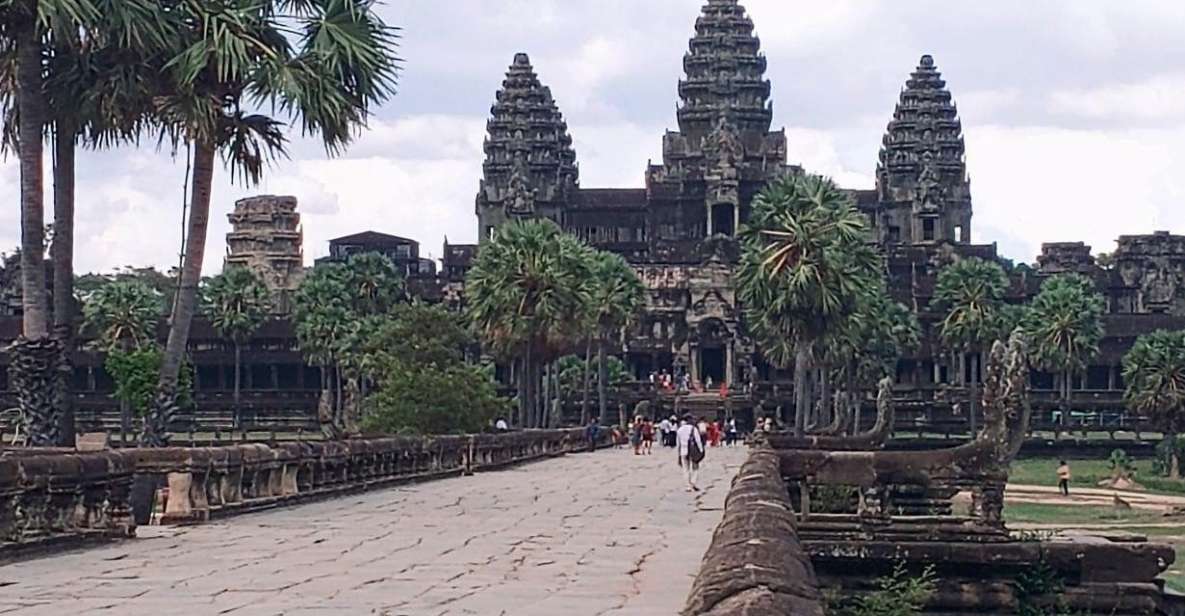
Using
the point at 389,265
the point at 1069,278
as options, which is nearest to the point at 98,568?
the point at 389,265

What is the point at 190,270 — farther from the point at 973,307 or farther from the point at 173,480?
the point at 973,307

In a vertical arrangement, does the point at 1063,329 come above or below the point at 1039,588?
above

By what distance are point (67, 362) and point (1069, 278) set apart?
316 ft

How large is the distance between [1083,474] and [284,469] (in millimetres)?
60810

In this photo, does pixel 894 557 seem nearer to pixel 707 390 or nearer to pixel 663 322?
pixel 707 390

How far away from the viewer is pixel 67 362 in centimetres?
2420

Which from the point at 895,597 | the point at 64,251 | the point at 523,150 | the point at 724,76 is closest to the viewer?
the point at 895,597

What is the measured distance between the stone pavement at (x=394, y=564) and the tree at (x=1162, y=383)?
58.9 m

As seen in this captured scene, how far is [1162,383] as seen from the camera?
81312mm

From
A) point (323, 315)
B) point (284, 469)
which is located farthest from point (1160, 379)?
point (284, 469)

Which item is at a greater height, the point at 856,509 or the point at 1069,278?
the point at 1069,278

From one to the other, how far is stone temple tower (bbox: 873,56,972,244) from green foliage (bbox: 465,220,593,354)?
75821 millimetres

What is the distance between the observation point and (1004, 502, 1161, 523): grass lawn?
5434cm

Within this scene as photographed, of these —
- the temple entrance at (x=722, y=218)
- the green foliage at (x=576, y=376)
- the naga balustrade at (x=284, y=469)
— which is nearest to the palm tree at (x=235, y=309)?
the green foliage at (x=576, y=376)
